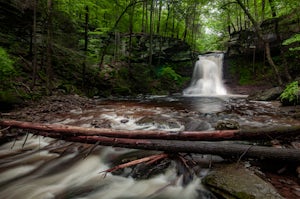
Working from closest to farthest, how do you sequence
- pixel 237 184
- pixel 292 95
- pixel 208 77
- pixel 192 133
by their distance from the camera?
pixel 237 184 < pixel 192 133 < pixel 292 95 < pixel 208 77

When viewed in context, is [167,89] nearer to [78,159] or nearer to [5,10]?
[5,10]

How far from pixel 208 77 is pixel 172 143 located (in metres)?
19.0

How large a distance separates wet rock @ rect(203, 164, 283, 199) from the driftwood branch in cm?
29

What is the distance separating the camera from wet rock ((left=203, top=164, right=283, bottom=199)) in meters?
2.50

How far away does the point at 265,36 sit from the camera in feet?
61.2

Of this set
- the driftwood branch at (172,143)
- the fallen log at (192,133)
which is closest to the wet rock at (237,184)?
the driftwood branch at (172,143)

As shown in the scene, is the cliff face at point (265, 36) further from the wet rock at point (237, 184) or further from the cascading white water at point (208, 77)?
the wet rock at point (237, 184)

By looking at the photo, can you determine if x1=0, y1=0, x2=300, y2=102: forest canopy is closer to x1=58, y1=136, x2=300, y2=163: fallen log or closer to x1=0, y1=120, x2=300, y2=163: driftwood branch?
x1=0, y1=120, x2=300, y2=163: driftwood branch

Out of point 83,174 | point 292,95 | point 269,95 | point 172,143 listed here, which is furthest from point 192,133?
point 269,95

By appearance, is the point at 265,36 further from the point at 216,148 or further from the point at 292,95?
the point at 216,148

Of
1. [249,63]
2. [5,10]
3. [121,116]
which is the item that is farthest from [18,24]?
[249,63]

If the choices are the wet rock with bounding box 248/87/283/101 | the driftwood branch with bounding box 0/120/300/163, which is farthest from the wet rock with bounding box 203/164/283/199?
the wet rock with bounding box 248/87/283/101

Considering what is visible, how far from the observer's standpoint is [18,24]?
1162cm

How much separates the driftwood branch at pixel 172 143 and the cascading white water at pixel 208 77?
15.9 m
